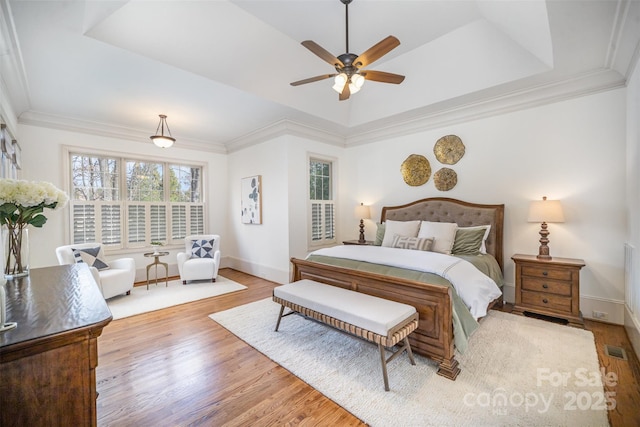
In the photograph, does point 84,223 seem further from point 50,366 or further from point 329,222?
point 50,366

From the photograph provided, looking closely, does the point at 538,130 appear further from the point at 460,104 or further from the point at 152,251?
the point at 152,251

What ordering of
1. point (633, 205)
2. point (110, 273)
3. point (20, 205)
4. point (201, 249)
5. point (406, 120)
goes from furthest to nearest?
point (201, 249) < point (406, 120) < point (110, 273) < point (633, 205) < point (20, 205)

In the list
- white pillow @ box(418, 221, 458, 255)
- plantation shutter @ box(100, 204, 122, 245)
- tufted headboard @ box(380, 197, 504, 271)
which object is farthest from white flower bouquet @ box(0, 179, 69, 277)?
tufted headboard @ box(380, 197, 504, 271)

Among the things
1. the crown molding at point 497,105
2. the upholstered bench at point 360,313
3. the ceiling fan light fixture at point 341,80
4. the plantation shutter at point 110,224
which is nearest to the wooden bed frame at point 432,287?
the upholstered bench at point 360,313

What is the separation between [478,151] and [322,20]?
2.86 meters

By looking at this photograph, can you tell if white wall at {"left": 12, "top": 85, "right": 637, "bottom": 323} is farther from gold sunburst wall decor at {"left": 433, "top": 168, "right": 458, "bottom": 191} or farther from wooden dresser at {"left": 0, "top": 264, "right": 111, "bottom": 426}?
wooden dresser at {"left": 0, "top": 264, "right": 111, "bottom": 426}

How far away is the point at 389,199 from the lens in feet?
16.8

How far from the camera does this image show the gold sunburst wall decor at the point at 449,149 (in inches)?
167

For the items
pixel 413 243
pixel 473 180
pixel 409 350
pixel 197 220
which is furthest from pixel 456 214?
pixel 197 220

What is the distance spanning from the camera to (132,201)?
5.08 meters

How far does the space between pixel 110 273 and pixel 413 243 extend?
439 cm

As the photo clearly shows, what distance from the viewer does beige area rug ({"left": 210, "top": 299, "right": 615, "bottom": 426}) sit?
1.77 m

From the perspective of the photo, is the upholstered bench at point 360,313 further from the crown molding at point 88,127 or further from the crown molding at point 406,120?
the crown molding at point 88,127

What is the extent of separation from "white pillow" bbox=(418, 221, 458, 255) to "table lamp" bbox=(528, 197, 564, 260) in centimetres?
89
